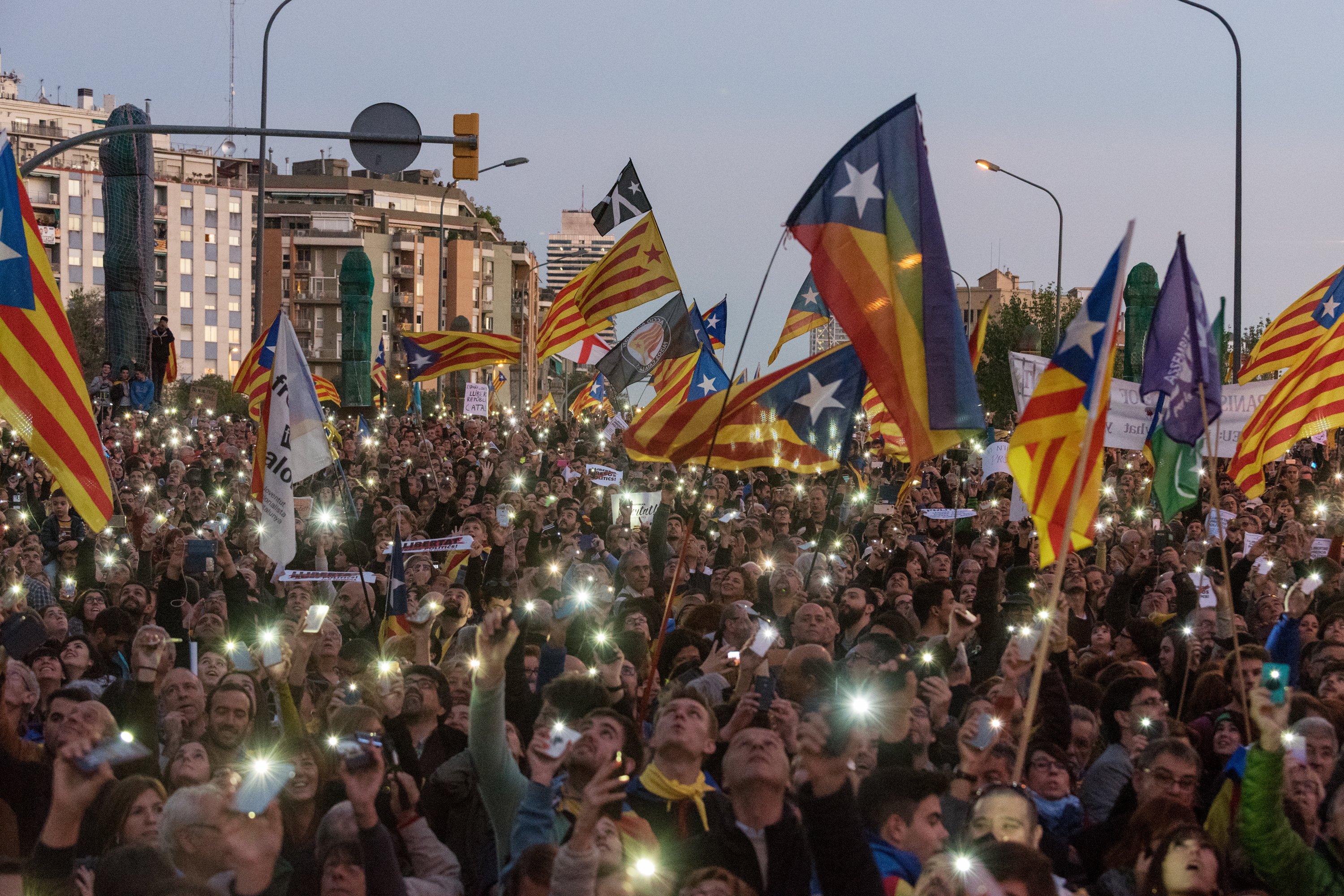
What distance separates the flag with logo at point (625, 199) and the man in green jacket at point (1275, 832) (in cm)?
1443

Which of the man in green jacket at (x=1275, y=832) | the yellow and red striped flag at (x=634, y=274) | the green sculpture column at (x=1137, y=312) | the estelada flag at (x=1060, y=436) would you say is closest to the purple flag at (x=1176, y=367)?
the estelada flag at (x=1060, y=436)

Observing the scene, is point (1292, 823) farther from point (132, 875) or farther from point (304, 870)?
point (132, 875)

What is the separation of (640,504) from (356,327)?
2057 cm

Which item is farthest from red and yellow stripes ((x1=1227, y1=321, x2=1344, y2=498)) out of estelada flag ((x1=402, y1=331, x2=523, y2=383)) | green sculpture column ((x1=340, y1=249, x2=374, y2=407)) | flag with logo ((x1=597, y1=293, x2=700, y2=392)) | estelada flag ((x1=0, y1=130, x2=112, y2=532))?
green sculpture column ((x1=340, y1=249, x2=374, y2=407))

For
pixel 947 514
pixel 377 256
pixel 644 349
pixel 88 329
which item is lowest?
pixel 88 329

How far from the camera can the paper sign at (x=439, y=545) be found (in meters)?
11.0

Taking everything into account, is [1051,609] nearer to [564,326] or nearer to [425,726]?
[425,726]

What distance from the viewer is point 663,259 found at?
16953 mm

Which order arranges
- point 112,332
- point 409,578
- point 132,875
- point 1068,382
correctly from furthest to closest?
1. point 112,332
2. point 409,578
3. point 1068,382
4. point 132,875

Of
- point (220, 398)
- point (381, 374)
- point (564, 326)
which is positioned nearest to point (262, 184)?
point (564, 326)

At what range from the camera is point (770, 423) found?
37.9 feet

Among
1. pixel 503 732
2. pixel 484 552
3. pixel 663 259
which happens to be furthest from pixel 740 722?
→ pixel 663 259

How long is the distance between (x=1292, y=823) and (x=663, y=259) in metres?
12.2

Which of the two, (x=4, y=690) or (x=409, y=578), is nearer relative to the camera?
(x=4, y=690)
